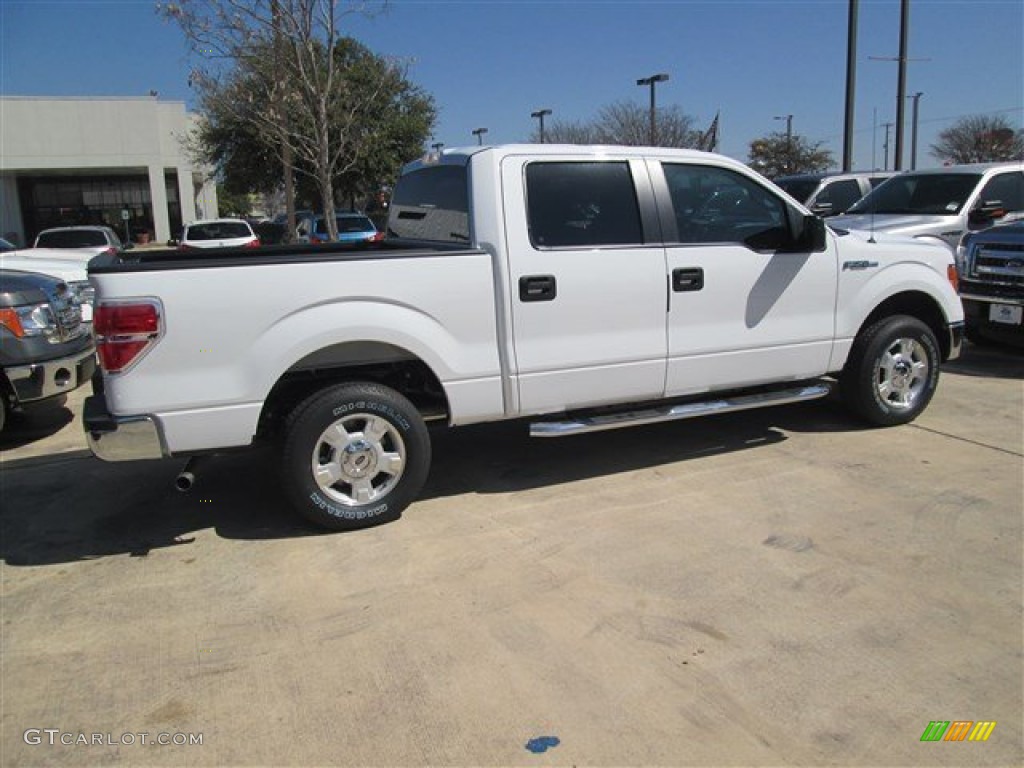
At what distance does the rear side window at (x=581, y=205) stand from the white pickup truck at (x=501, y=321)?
0.04 ft

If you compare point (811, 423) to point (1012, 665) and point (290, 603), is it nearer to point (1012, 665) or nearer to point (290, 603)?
point (1012, 665)

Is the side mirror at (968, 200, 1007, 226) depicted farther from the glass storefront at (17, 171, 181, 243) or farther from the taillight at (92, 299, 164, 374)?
the glass storefront at (17, 171, 181, 243)

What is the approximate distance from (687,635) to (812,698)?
569 millimetres

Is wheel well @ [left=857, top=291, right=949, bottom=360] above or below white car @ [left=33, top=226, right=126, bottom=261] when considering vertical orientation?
below

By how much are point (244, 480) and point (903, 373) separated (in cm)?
472

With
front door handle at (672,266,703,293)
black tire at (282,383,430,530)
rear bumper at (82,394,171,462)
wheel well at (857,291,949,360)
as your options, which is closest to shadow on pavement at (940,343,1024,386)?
wheel well at (857,291,949,360)

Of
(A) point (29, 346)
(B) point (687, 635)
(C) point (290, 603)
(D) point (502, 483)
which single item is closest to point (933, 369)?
(D) point (502, 483)

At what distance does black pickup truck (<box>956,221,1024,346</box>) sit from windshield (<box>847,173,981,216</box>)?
150 centimetres

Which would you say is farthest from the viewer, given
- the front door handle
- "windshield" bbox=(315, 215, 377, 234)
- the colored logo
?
"windshield" bbox=(315, 215, 377, 234)

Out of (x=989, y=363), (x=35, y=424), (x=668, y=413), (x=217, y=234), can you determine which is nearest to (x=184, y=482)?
(x=668, y=413)

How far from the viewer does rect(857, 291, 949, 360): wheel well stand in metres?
6.02

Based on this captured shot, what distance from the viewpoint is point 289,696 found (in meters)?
3.06

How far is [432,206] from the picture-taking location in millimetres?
5383

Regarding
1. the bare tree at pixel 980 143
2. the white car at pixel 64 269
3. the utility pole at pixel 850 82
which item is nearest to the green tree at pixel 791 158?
the bare tree at pixel 980 143
